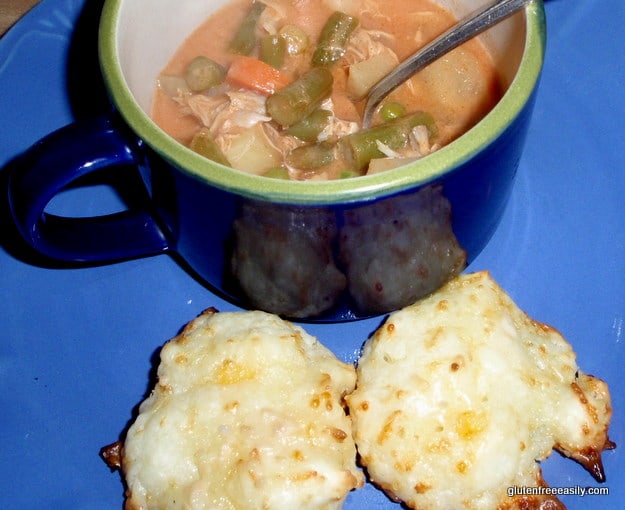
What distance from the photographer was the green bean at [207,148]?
208 cm

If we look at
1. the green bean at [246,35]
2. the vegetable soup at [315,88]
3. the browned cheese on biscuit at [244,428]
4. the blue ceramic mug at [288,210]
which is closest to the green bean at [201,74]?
the vegetable soup at [315,88]

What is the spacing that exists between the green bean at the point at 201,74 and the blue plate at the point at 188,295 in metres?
0.42

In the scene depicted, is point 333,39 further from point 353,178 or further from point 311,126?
point 353,178

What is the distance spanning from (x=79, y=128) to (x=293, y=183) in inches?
20.3

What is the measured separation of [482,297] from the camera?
6.38 ft

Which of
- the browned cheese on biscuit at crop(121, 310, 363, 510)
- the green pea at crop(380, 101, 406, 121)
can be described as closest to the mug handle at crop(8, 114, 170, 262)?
the browned cheese on biscuit at crop(121, 310, 363, 510)

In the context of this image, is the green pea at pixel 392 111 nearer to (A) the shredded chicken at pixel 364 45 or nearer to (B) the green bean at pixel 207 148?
(A) the shredded chicken at pixel 364 45

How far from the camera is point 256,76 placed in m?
2.45

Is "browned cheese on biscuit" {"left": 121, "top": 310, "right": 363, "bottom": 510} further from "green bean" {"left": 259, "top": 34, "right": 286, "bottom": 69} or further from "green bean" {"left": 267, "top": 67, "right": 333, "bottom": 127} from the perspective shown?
"green bean" {"left": 259, "top": 34, "right": 286, "bottom": 69}

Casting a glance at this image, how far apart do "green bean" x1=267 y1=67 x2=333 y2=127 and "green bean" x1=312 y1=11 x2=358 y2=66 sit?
0.19m

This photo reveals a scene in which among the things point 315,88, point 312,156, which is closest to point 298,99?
point 315,88

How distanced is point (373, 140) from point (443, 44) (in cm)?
31

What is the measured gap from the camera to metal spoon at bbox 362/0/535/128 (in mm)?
1889

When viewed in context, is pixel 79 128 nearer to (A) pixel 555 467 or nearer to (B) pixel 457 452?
(B) pixel 457 452
